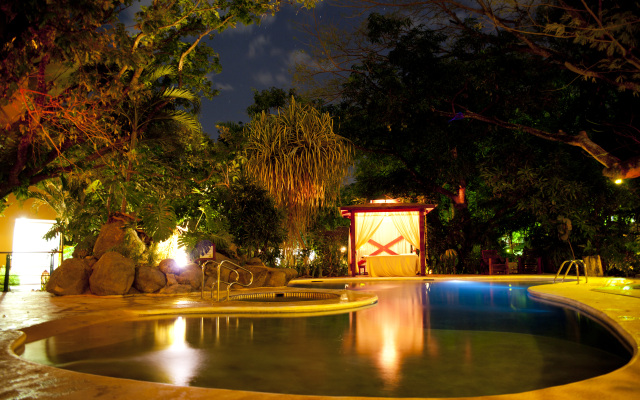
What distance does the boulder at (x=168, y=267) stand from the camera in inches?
400

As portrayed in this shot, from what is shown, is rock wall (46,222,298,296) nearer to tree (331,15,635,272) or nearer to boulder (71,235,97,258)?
boulder (71,235,97,258)

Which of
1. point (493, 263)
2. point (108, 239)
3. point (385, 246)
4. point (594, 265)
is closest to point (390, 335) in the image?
point (108, 239)

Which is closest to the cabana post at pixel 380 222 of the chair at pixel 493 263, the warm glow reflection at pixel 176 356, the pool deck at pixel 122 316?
the chair at pixel 493 263

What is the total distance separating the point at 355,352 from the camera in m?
4.70

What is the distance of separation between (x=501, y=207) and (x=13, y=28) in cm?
1655

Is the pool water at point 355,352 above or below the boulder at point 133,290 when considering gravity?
below

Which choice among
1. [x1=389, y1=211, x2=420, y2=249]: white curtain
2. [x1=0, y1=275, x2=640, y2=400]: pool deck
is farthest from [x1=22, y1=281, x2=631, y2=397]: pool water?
[x1=389, y1=211, x2=420, y2=249]: white curtain

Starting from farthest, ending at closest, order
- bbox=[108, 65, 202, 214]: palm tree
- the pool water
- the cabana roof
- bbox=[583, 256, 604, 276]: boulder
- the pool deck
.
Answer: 1. the cabana roof
2. bbox=[583, 256, 604, 276]: boulder
3. bbox=[108, 65, 202, 214]: palm tree
4. the pool water
5. the pool deck

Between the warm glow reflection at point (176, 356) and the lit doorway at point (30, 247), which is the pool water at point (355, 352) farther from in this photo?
the lit doorway at point (30, 247)

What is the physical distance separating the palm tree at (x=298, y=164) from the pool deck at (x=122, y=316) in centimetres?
596

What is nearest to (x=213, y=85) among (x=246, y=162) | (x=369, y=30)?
(x=246, y=162)

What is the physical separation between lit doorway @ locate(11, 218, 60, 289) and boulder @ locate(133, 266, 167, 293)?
7.38 meters

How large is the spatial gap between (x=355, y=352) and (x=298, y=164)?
10396 mm

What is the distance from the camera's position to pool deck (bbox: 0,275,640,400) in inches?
109
